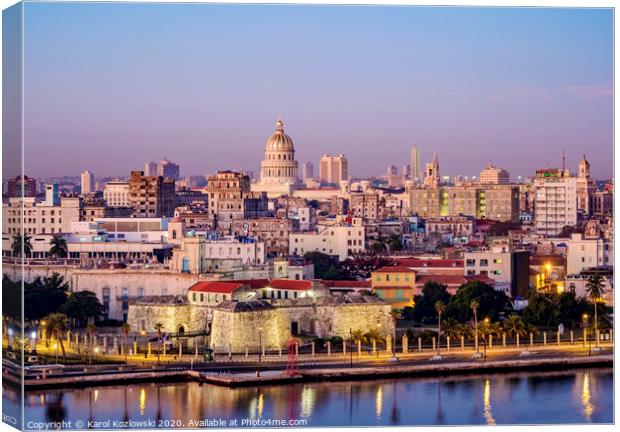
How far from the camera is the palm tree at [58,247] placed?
2934 cm

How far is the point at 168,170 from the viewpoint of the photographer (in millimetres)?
42625

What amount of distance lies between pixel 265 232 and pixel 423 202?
44.0 ft

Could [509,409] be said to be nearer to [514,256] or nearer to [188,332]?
[188,332]

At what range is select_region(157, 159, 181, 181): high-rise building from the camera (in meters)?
40.6

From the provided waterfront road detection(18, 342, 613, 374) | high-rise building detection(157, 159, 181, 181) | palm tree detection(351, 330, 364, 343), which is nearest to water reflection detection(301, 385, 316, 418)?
waterfront road detection(18, 342, 613, 374)

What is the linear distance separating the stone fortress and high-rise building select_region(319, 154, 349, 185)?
17133 millimetres

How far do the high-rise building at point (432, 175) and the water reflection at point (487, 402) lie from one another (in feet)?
54.2

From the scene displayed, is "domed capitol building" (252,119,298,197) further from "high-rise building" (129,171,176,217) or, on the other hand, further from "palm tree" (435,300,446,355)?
"palm tree" (435,300,446,355)

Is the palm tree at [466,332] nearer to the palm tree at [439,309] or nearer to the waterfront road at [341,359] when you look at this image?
the palm tree at [439,309]

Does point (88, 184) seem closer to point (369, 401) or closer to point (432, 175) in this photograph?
point (432, 175)

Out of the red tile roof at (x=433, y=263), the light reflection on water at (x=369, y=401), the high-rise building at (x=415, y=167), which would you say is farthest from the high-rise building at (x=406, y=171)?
the light reflection on water at (x=369, y=401)

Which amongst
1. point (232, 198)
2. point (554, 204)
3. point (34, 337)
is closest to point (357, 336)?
point (34, 337)

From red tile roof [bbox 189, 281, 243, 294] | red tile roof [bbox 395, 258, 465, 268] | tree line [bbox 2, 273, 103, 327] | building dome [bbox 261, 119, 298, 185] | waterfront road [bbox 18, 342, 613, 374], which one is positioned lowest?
waterfront road [bbox 18, 342, 613, 374]

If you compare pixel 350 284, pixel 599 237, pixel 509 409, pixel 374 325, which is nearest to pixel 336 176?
pixel 599 237
